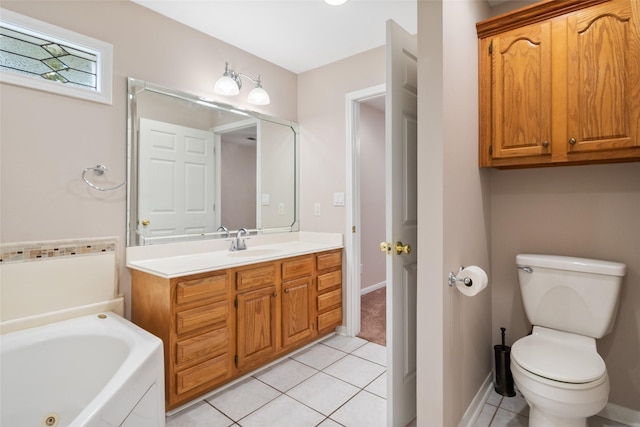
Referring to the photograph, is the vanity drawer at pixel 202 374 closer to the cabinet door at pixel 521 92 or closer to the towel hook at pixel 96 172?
the towel hook at pixel 96 172

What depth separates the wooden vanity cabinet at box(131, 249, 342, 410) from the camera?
1802 mm

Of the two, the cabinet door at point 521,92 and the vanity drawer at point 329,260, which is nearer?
the cabinet door at point 521,92

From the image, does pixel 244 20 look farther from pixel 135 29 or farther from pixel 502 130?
pixel 502 130

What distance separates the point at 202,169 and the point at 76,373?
1473 millimetres

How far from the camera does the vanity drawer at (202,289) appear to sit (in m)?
1.81

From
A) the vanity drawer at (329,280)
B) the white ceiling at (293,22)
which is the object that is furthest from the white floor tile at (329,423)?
Answer: the white ceiling at (293,22)

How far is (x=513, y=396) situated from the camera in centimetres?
197

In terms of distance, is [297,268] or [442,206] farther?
[297,268]

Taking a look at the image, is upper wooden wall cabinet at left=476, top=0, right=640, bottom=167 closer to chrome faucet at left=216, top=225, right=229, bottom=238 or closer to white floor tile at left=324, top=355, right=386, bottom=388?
white floor tile at left=324, top=355, right=386, bottom=388

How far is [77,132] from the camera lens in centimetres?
184

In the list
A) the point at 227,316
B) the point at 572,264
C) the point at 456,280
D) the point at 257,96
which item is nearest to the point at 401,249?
the point at 456,280

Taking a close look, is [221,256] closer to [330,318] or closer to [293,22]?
[330,318]

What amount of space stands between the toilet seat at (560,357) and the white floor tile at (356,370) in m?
0.96

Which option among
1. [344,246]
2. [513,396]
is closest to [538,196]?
[513,396]
